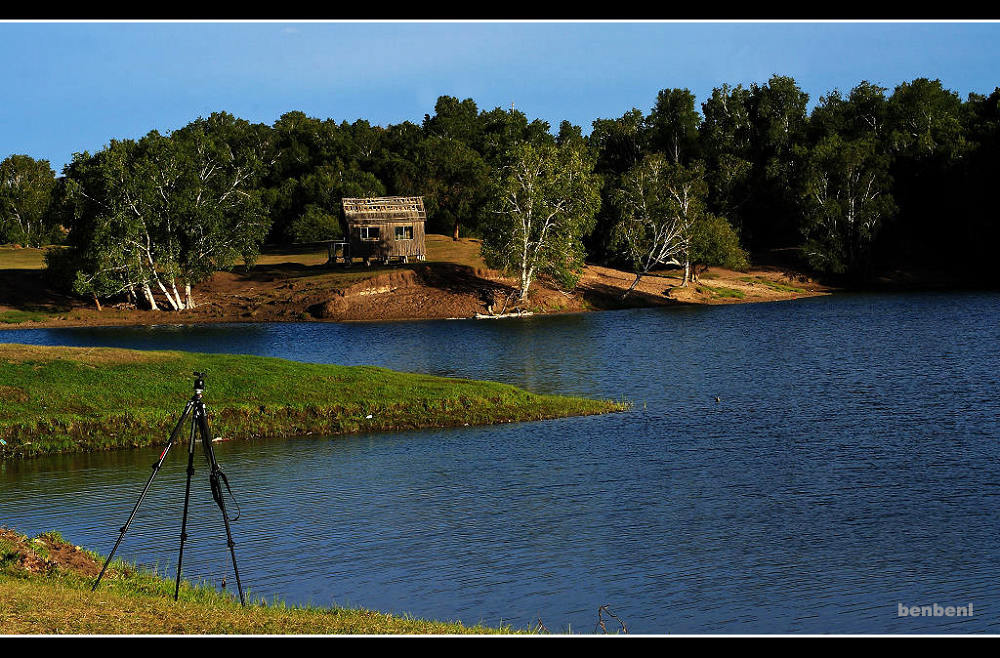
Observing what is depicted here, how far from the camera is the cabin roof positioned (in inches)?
4606

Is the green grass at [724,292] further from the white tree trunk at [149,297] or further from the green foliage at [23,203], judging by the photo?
the green foliage at [23,203]

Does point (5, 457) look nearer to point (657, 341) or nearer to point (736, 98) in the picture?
point (657, 341)

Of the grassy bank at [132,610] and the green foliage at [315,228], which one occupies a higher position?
the green foliage at [315,228]

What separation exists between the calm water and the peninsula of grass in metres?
1.46

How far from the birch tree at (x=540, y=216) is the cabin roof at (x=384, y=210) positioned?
54.6 ft

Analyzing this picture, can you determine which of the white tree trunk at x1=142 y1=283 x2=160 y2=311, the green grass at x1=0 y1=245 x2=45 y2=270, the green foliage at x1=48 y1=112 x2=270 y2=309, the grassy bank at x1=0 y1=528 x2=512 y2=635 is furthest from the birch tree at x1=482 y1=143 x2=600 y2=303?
the grassy bank at x1=0 y1=528 x2=512 y2=635

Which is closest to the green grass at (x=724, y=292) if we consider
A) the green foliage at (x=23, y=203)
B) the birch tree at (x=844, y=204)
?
the birch tree at (x=844, y=204)

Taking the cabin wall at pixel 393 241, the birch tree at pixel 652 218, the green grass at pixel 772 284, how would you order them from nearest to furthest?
the birch tree at pixel 652 218 < the cabin wall at pixel 393 241 < the green grass at pixel 772 284

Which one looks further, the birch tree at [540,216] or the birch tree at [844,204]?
the birch tree at [844,204]

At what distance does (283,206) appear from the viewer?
150 m

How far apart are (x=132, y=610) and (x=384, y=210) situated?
10249cm

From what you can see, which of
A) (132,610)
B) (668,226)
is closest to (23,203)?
(668,226)

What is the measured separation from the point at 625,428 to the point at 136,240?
70.9 metres

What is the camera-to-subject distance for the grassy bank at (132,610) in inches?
616
